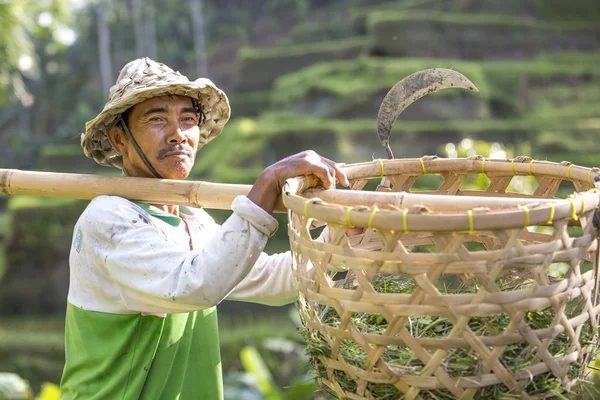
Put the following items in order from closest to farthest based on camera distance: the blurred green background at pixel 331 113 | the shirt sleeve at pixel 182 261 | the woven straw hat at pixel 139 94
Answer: the shirt sleeve at pixel 182 261
the woven straw hat at pixel 139 94
the blurred green background at pixel 331 113

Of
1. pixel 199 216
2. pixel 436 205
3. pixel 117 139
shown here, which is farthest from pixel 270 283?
pixel 436 205

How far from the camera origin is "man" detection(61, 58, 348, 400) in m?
1.53

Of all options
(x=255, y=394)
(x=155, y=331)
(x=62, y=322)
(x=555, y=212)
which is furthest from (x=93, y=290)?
(x=62, y=322)

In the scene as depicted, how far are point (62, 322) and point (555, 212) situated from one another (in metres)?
11.5

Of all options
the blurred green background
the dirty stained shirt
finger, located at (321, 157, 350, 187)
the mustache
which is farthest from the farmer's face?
the blurred green background

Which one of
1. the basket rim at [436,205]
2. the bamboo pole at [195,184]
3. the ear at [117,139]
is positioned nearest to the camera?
the basket rim at [436,205]

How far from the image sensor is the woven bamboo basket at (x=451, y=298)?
1.24m

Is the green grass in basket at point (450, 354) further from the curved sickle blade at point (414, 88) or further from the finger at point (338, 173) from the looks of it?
the curved sickle blade at point (414, 88)

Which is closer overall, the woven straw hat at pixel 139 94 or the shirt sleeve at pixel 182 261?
the shirt sleeve at pixel 182 261

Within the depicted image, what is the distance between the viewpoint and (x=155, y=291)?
5.03 feet

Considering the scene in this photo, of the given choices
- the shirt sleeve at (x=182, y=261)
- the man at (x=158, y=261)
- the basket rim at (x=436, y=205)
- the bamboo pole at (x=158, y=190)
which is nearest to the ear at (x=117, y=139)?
the man at (x=158, y=261)

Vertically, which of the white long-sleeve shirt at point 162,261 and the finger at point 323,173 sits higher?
the finger at point 323,173

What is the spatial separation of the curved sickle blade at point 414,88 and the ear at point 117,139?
24.3 inches

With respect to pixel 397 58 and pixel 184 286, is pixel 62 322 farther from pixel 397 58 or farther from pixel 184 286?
pixel 184 286
